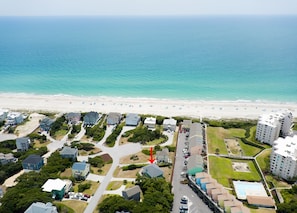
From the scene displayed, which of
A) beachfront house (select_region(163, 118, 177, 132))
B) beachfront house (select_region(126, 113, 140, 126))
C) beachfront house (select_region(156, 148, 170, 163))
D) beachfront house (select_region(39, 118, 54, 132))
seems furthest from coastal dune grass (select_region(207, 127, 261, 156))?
beachfront house (select_region(39, 118, 54, 132))

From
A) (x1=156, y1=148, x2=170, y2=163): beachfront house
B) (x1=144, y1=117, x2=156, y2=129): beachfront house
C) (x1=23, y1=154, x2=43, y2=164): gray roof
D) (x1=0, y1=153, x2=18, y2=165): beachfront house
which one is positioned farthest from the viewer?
(x1=144, y1=117, x2=156, y2=129): beachfront house

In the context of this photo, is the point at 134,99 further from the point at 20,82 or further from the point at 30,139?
the point at 20,82

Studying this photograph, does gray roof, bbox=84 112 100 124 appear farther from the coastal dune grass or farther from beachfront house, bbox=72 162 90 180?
the coastal dune grass

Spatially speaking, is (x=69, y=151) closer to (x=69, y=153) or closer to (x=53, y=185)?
(x=69, y=153)

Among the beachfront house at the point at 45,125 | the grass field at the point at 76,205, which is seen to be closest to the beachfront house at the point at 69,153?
the grass field at the point at 76,205

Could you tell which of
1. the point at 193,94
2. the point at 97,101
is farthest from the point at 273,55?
the point at 97,101

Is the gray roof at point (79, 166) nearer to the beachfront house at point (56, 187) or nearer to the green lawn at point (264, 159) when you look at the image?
the beachfront house at point (56, 187)
